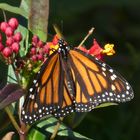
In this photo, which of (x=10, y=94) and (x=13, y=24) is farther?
(x=13, y=24)

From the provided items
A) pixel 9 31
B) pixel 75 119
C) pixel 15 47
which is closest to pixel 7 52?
pixel 15 47

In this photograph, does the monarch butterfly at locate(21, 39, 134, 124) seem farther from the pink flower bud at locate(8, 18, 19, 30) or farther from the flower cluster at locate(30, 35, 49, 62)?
the pink flower bud at locate(8, 18, 19, 30)

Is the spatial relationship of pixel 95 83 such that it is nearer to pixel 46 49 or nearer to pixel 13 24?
pixel 46 49

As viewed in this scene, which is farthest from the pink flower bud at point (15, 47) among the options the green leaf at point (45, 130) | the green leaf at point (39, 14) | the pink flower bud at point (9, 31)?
the green leaf at point (45, 130)

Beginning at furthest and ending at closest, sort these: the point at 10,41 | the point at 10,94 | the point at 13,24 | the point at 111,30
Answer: the point at 111,30, the point at 13,24, the point at 10,41, the point at 10,94

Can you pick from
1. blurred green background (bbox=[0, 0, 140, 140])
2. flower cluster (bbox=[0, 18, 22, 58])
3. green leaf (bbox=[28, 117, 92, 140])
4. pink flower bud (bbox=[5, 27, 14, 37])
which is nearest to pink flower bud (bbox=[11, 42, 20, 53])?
flower cluster (bbox=[0, 18, 22, 58])
